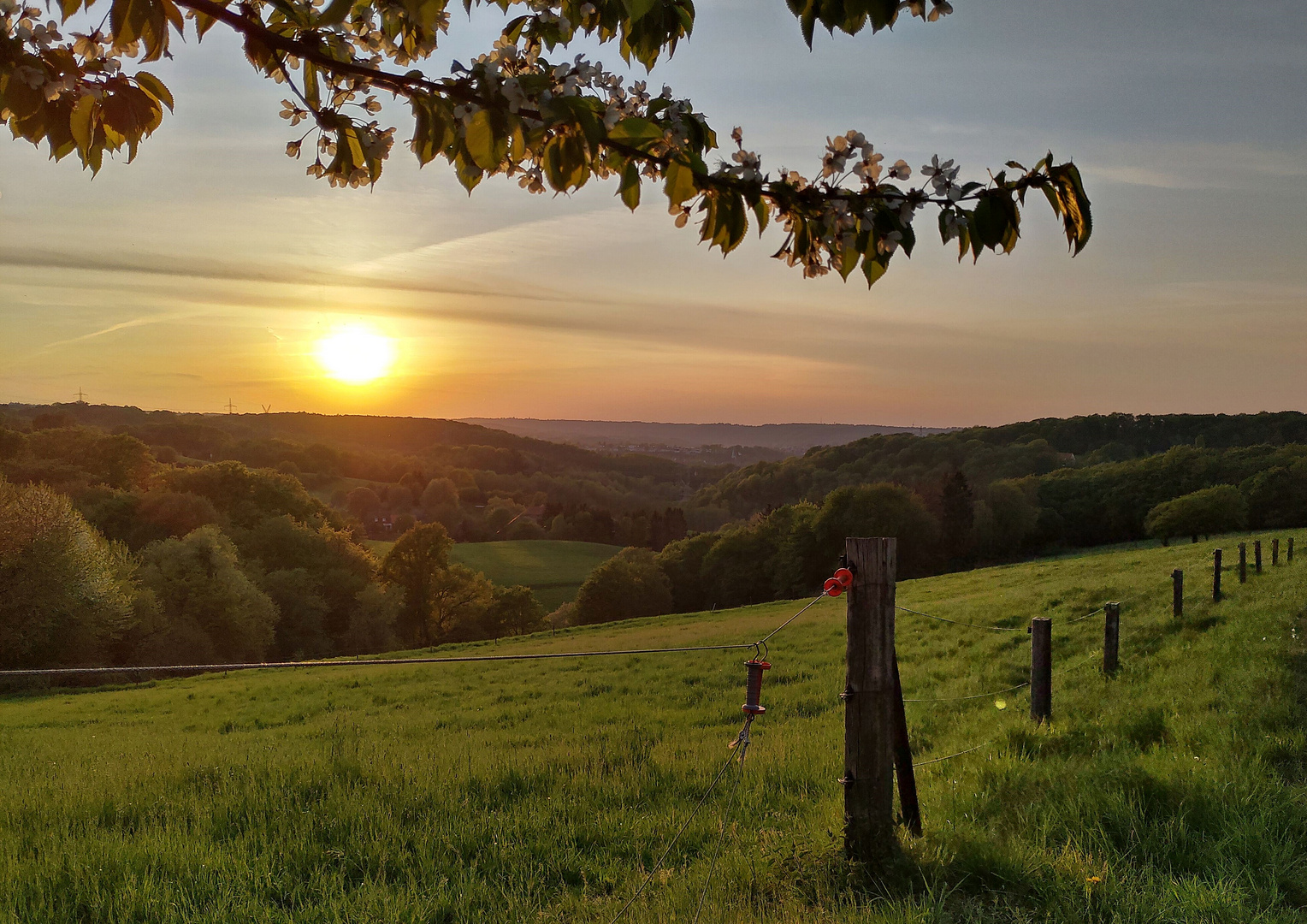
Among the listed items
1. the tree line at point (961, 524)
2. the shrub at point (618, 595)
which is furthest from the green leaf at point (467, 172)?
the shrub at point (618, 595)

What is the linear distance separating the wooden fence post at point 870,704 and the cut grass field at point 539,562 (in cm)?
7035

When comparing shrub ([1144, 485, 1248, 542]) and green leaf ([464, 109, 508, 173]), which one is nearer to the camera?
green leaf ([464, 109, 508, 173])

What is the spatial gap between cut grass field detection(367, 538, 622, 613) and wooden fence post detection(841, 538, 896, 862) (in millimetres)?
70349

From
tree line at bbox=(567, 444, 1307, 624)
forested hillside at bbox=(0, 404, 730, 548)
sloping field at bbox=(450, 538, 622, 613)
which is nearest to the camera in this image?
tree line at bbox=(567, 444, 1307, 624)

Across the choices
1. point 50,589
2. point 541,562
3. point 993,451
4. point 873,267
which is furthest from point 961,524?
point 873,267

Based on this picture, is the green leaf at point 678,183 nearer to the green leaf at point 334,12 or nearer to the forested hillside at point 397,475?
the green leaf at point 334,12

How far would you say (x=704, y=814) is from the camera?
554cm

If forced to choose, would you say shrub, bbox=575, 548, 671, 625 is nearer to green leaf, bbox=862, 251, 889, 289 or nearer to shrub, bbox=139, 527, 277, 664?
shrub, bbox=139, 527, 277, 664

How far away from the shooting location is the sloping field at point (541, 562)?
3095 inches

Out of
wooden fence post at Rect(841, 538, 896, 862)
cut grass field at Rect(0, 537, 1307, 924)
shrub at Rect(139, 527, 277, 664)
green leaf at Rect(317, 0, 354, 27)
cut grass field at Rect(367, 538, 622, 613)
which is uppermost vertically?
green leaf at Rect(317, 0, 354, 27)

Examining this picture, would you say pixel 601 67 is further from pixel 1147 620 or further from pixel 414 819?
pixel 1147 620

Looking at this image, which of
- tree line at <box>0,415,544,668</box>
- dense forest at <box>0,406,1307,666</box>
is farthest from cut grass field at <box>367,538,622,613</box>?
tree line at <box>0,415,544,668</box>

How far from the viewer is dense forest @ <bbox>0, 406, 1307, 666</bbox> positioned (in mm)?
34219

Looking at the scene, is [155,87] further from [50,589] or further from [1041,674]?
[50,589]
